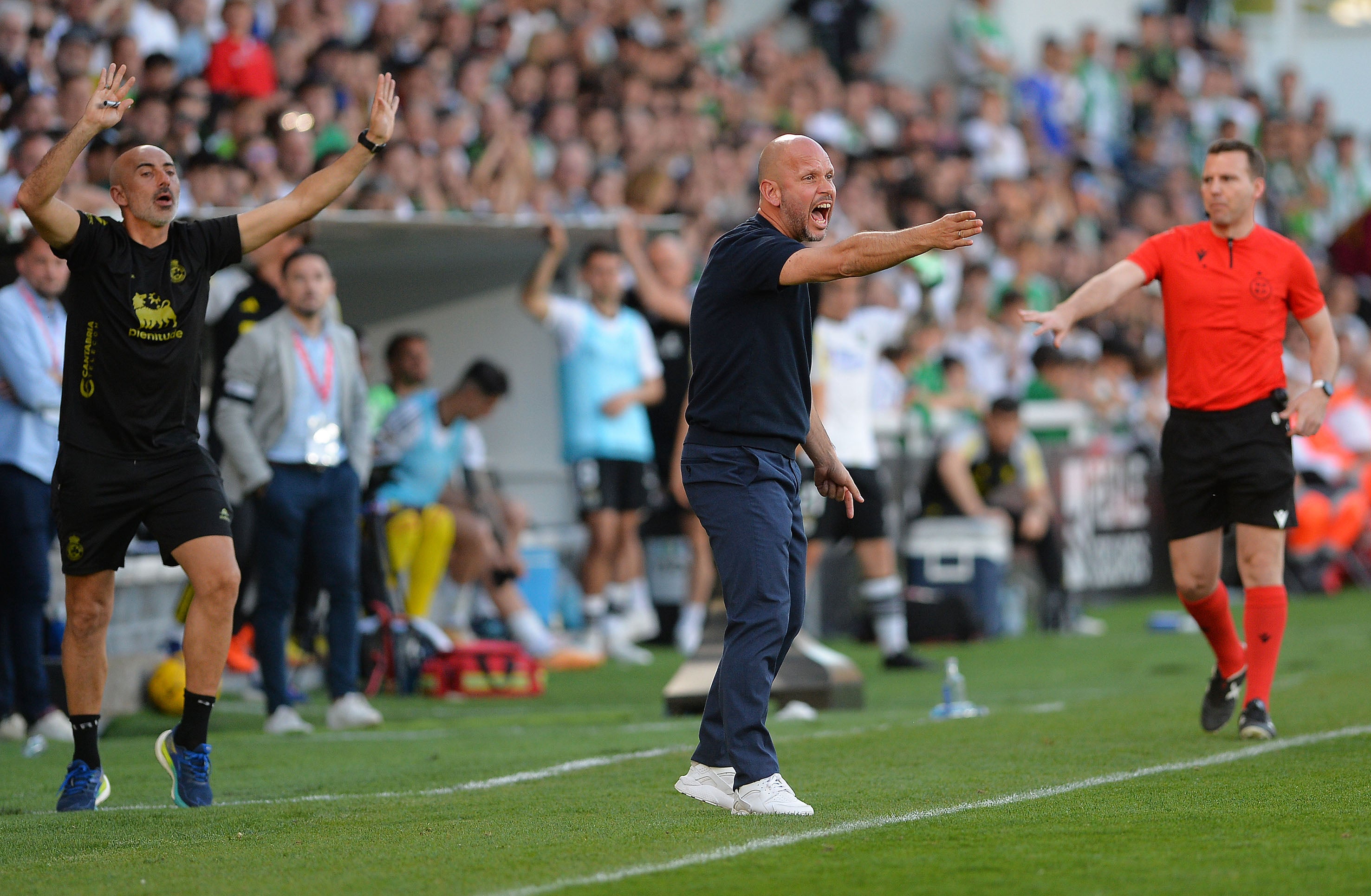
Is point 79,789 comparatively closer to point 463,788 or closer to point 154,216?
point 463,788

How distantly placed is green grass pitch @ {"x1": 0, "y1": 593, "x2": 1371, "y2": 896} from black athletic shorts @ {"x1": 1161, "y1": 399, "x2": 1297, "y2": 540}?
0.91 m

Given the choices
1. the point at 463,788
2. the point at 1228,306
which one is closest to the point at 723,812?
the point at 463,788

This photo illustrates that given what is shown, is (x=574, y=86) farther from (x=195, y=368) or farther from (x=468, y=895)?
(x=468, y=895)

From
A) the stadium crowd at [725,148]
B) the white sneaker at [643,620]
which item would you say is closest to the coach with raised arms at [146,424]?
the stadium crowd at [725,148]

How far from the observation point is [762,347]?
584cm

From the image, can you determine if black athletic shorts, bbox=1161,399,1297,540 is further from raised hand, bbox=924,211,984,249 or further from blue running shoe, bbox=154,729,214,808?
blue running shoe, bbox=154,729,214,808

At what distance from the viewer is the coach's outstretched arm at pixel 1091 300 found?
23.2ft

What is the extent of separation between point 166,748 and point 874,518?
6291 millimetres

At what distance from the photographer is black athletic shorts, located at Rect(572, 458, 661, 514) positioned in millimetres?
13070

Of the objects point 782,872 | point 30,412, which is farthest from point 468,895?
point 30,412

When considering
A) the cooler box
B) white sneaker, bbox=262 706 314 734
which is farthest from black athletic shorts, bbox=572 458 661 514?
white sneaker, bbox=262 706 314 734

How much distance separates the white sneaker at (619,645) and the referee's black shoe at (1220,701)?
563 centimetres

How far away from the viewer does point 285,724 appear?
920 cm

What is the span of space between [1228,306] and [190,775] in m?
4.55
